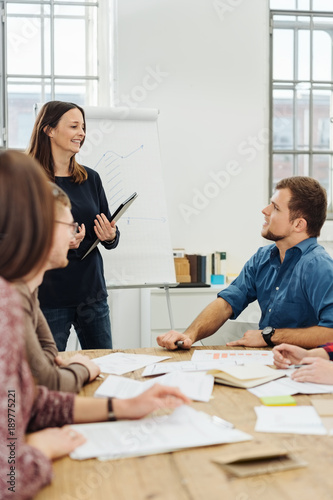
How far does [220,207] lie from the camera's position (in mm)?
4250

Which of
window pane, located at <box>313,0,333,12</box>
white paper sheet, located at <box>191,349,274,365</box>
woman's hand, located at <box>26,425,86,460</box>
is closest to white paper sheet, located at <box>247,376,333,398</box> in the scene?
white paper sheet, located at <box>191,349,274,365</box>

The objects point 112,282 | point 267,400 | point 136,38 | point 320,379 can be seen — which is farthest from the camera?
point 136,38

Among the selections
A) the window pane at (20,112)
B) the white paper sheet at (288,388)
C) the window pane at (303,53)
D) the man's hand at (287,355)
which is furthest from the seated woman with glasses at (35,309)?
the window pane at (303,53)

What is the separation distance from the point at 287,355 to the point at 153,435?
0.70 m

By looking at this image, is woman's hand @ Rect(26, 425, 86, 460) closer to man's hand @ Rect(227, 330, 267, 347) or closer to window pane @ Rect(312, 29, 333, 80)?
man's hand @ Rect(227, 330, 267, 347)

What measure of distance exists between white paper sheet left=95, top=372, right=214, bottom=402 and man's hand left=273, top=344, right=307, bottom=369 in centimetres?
23

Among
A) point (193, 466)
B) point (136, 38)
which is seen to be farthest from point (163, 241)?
point (193, 466)

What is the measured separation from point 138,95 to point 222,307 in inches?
88.9

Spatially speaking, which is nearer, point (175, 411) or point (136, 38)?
point (175, 411)

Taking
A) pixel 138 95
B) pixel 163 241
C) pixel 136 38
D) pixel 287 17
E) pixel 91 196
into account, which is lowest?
pixel 163 241

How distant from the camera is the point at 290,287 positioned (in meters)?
2.14

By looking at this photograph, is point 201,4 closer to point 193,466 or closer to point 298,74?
point 298,74

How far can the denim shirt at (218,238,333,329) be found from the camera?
6.64 ft

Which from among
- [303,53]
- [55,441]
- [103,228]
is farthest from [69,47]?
[55,441]
